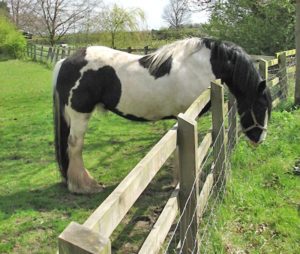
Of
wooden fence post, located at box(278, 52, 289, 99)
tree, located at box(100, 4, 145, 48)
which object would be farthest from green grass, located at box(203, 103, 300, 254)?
tree, located at box(100, 4, 145, 48)

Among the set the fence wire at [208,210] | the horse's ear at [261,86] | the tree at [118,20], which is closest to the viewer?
the fence wire at [208,210]

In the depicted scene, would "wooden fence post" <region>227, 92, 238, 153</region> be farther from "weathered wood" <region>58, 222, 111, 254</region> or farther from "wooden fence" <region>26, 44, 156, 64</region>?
"wooden fence" <region>26, 44, 156, 64</region>

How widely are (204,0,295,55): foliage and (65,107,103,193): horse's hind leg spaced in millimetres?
9085

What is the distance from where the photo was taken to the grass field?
3.66m

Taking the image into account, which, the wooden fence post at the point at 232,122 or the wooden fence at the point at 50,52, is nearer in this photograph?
the wooden fence post at the point at 232,122

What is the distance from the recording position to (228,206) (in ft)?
13.2

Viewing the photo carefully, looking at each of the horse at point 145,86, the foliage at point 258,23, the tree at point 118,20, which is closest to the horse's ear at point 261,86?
the horse at point 145,86

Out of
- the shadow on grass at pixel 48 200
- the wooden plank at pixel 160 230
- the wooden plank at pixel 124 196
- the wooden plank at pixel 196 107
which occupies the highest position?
the wooden plank at pixel 196 107

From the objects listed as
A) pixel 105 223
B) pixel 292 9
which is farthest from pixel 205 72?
pixel 292 9

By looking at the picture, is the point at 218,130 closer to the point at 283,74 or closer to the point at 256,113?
the point at 256,113

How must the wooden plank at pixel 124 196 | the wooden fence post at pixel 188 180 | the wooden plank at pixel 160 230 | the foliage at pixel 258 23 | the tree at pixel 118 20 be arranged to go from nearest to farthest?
the wooden plank at pixel 124 196 < the wooden plank at pixel 160 230 < the wooden fence post at pixel 188 180 < the foliage at pixel 258 23 < the tree at pixel 118 20

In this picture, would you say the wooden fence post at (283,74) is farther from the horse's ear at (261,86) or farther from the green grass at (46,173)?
the horse's ear at (261,86)

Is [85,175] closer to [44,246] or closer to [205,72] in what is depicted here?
[44,246]

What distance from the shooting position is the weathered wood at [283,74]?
8.61 metres
